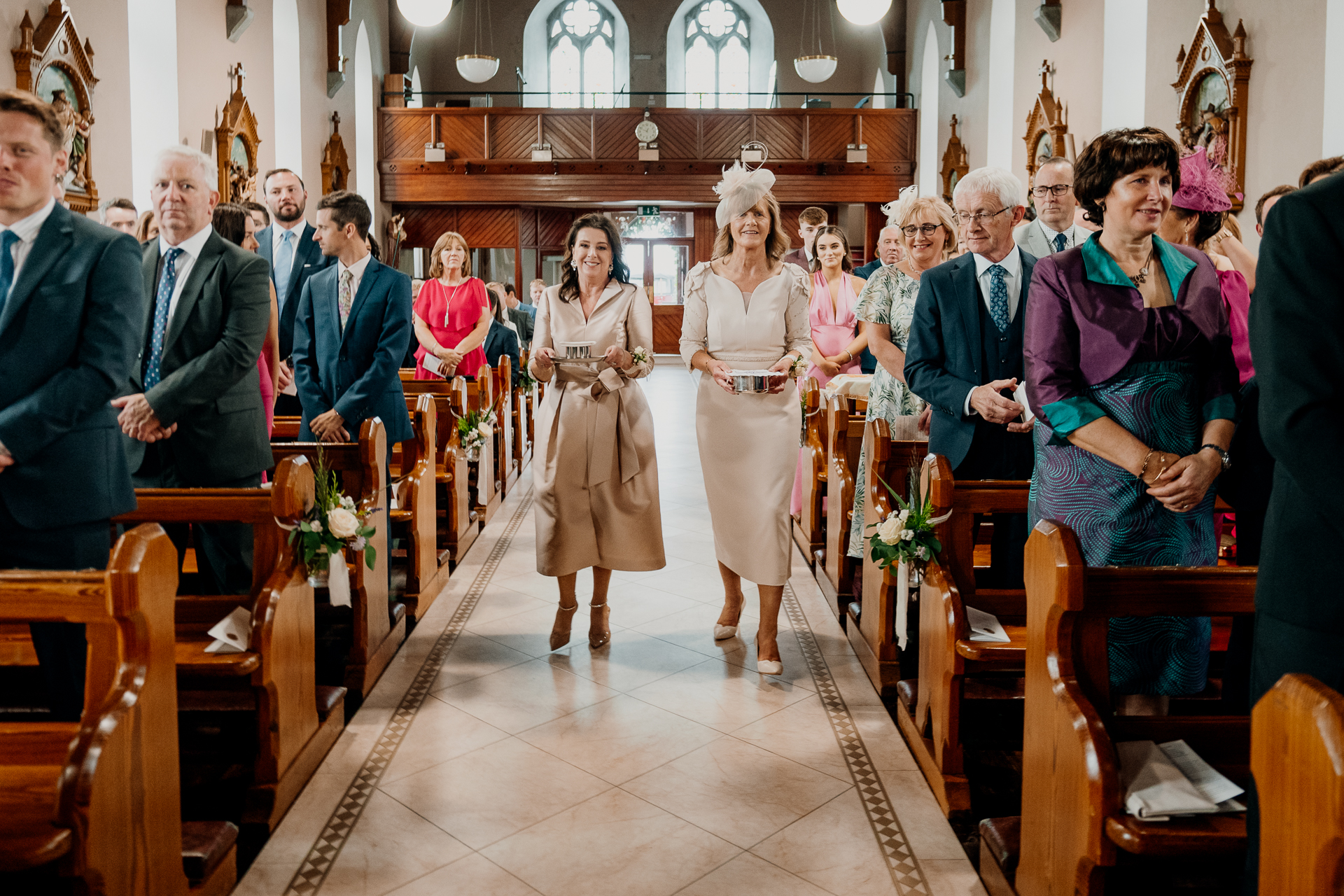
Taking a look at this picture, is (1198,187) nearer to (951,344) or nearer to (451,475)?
(951,344)

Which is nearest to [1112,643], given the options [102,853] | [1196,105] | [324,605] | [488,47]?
[102,853]

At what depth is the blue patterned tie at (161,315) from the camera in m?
3.25

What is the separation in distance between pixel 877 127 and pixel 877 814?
1488cm

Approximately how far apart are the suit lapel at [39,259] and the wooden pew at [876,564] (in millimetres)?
2340

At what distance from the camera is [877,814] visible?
2.72m

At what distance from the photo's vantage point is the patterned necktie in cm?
423

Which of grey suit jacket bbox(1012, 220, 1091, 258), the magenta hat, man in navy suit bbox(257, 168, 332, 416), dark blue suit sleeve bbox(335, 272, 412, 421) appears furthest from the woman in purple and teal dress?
man in navy suit bbox(257, 168, 332, 416)

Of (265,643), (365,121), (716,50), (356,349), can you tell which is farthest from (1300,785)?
(716,50)

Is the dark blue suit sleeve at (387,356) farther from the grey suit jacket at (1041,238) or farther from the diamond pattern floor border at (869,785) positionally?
the grey suit jacket at (1041,238)

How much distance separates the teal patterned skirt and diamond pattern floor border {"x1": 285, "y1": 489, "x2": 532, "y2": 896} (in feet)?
5.94

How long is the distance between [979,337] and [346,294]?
2.44 meters

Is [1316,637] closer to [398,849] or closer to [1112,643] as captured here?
[1112,643]

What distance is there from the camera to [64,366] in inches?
93.0

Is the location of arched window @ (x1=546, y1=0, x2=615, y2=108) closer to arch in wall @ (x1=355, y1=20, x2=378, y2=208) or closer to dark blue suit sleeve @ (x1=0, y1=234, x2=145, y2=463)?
arch in wall @ (x1=355, y1=20, x2=378, y2=208)
